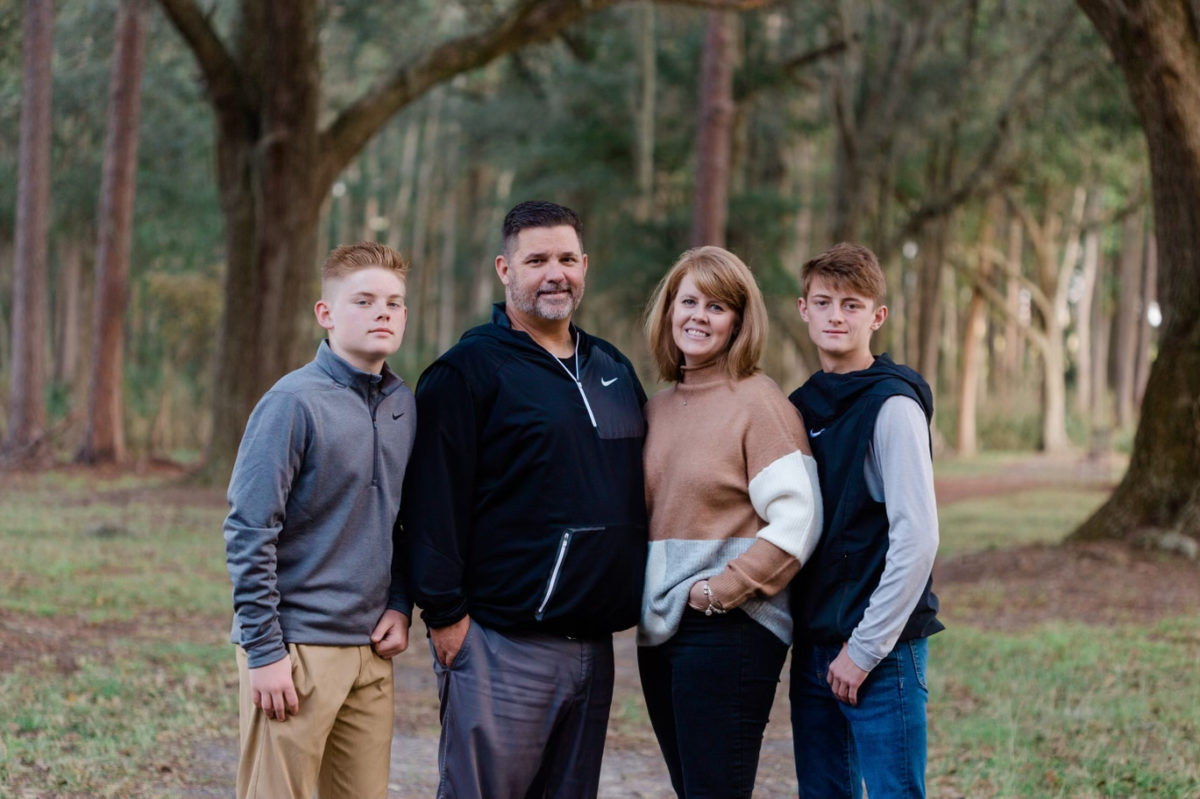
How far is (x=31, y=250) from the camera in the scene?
20.9 metres

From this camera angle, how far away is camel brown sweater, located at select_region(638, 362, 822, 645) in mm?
3445

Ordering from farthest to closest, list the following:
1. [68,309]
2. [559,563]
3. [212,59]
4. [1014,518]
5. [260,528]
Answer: [68,309]
[1014,518]
[212,59]
[559,563]
[260,528]

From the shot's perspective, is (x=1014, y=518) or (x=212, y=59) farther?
(x=1014, y=518)

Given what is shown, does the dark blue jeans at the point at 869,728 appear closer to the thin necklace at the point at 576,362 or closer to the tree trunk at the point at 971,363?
the thin necklace at the point at 576,362

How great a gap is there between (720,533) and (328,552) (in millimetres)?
1068

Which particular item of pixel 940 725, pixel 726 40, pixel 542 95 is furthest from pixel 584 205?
pixel 940 725

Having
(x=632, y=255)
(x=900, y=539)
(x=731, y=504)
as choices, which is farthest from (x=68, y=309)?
(x=900, y=539)

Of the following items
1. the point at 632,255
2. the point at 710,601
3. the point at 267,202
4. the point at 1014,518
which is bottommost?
the point at 1014,518

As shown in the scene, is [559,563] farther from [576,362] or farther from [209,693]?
[209,693]

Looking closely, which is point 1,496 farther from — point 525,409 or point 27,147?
point 525,409

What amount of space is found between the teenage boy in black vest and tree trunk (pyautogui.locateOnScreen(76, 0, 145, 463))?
60.9 ft

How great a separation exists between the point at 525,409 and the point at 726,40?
15809 mm

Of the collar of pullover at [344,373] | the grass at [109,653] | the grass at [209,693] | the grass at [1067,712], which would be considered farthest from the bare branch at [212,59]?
the collar of pullover at [344,373]

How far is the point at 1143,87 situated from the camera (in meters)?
10.5
